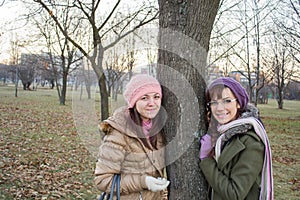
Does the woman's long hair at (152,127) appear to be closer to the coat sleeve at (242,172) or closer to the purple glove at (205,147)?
the purple glove at (205,147)

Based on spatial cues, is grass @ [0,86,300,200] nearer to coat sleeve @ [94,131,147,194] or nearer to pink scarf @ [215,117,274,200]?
coat sleeve @ [94,131,147,194]

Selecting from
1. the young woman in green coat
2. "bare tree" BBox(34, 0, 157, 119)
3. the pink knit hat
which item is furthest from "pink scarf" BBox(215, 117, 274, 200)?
"bare tree" BBox(34, 0, 157, 119)

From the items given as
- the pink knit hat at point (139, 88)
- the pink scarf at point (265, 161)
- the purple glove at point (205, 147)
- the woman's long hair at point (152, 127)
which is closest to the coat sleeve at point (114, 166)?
the woman's long hair at point (152, 127)

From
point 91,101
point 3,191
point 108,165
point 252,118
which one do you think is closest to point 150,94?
point 108,165

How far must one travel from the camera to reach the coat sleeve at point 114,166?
72.4 inches

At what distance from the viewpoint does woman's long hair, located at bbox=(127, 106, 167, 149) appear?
75.8 inches

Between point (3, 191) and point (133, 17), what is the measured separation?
6.19m

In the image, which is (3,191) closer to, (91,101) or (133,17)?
(91,101)

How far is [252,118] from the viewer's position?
1.80 meters

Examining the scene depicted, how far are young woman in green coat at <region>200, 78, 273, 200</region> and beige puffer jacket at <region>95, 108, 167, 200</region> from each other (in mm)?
397

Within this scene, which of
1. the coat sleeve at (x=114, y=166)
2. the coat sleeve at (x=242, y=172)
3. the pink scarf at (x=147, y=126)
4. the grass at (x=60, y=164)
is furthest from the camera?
the grass at (x=60, y=164)

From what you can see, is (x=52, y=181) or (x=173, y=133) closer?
(x=173, y=133)

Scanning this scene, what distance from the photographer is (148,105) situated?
6.30 ft

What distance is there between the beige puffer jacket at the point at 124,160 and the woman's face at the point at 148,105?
131 millimetres
